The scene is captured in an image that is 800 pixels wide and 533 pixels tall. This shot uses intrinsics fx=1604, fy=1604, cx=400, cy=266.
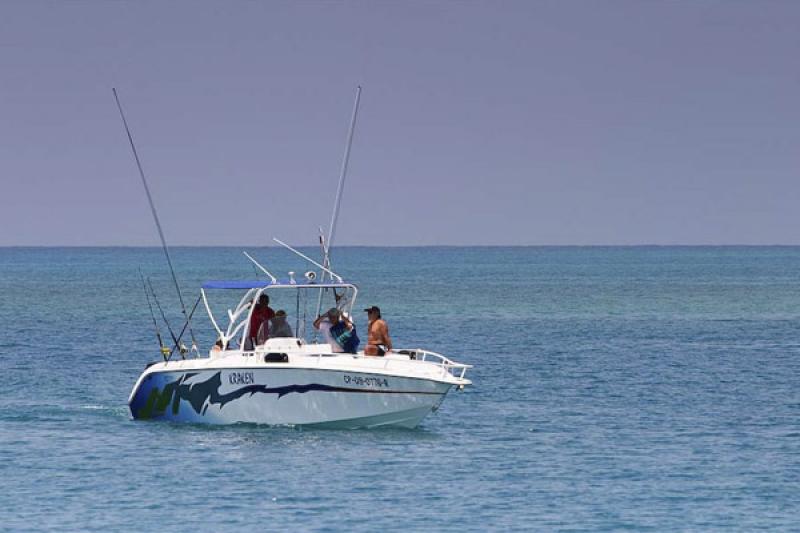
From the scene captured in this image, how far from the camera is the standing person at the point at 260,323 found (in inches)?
1257

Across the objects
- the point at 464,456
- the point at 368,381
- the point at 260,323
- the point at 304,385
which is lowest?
the point at 464,456

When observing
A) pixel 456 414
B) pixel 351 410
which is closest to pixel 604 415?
pixel 456 414

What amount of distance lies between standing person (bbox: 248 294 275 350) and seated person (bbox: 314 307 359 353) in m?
1.03

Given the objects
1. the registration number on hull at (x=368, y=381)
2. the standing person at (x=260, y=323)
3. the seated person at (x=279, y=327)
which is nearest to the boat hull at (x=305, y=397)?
the registration number on hull at (x=368, y=381)

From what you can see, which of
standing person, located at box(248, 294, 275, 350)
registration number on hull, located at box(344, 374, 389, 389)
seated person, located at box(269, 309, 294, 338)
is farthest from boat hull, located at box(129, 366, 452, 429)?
seated person, located at box(269, 309, 294, 338)

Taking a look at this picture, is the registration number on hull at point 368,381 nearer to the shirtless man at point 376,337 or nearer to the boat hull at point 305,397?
the boat hull at point 305,397

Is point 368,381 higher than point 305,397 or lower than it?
higher

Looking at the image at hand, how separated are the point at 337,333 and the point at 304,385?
1471mm

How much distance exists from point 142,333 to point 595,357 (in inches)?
884

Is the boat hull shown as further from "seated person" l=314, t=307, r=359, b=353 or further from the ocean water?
"seated person" l=314, t=307, r=359, b=353

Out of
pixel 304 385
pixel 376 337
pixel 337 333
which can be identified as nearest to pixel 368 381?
pixel 304 385

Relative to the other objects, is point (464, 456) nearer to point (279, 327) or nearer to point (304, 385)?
point (304, 385)

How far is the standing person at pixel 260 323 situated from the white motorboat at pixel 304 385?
0.42 feet

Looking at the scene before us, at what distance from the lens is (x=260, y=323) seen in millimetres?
32125
